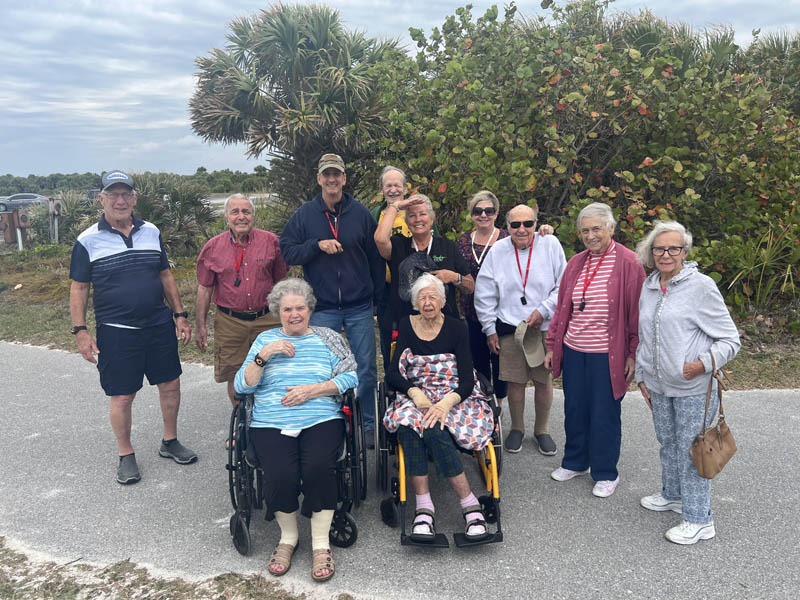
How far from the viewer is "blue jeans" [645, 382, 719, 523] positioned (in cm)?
284

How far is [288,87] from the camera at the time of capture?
976 centimetres

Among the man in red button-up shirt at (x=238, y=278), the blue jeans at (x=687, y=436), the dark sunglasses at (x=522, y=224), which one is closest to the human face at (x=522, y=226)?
the dark sunglasses at (x=522, y=224)

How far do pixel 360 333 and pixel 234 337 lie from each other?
34.3 inches

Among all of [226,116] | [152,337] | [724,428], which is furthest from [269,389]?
[226,116]

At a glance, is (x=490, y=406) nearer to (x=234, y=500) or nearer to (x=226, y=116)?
(x=234, y=500)

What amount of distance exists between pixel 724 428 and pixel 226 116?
8.86 meters

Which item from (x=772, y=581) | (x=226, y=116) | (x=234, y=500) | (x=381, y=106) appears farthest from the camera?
(x=226, y=116)

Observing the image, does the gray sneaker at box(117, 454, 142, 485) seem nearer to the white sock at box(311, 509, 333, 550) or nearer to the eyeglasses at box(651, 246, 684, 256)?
the white sock at box(311, 509, 333, 550)

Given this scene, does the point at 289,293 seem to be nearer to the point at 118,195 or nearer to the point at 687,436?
the point at 118,195

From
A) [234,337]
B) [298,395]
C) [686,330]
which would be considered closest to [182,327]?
[234,337]

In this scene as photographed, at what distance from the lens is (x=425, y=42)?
6680 millimetres

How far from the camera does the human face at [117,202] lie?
11.6 ft

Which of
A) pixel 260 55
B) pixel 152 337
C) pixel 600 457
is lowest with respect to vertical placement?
pixel 600 457

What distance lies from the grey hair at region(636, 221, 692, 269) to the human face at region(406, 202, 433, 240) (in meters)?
1.30
